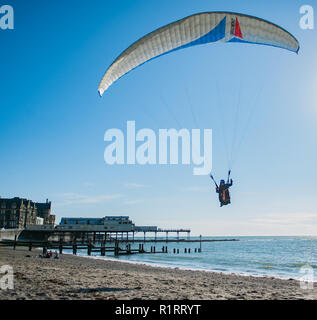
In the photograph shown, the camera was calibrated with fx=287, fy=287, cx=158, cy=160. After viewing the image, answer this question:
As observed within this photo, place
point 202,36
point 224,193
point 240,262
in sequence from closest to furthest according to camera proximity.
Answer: point 202,36, point 224,193, point 240,262

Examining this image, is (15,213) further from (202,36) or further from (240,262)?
(202,36)

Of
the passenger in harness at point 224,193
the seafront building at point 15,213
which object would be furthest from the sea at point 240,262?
the seafront building at point 15,213

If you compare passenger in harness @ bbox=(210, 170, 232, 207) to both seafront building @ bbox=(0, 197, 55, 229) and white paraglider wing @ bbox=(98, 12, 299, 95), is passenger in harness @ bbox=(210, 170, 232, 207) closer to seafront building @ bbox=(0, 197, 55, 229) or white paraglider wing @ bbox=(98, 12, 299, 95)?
white paraglider wing @ bbox=(98, 12, 299, 95)

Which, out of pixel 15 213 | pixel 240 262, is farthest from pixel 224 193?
pixel 15 213

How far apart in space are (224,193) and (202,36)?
7.65 meters

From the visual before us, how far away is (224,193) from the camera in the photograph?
14.2 meters

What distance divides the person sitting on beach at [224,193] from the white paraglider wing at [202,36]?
23.0 feet

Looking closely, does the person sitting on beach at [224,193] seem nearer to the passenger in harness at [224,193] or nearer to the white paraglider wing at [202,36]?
the passenger in harness at [224,193]

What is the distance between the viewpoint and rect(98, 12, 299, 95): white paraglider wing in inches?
512
